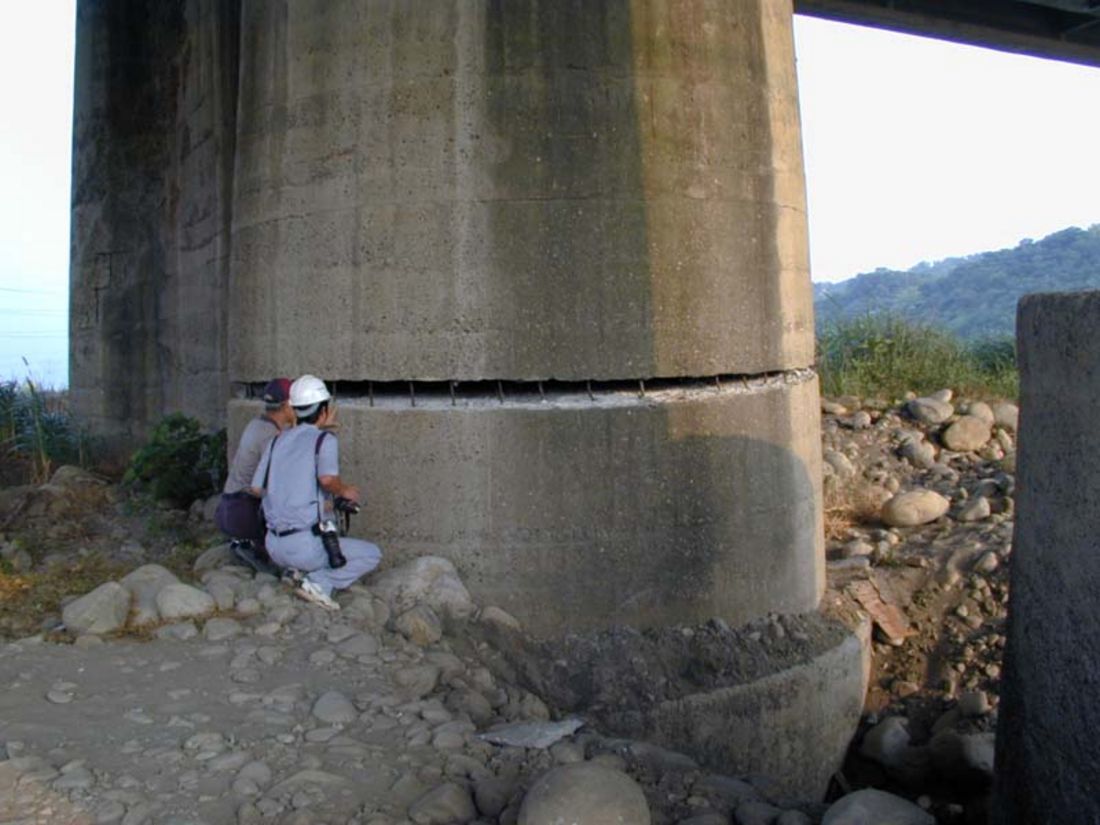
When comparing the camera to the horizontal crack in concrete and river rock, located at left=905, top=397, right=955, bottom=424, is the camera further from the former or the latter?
river rock, located at left=905, top=397, right=955, bottom=424

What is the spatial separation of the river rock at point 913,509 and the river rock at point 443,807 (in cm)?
639

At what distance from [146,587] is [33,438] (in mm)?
5679

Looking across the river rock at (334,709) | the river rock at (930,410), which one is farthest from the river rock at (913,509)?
the river rock at (334,709)

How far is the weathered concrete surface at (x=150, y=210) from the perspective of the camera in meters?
8.91

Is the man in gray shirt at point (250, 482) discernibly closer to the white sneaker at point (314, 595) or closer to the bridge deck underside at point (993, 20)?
the white sneaker at point (314, 595)

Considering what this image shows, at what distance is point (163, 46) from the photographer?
9977mm

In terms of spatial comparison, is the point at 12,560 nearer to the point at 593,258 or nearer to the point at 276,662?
the point at 276,662

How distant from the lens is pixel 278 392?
19.7ft

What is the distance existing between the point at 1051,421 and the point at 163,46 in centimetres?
850

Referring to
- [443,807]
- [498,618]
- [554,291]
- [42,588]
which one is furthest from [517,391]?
[42,588]

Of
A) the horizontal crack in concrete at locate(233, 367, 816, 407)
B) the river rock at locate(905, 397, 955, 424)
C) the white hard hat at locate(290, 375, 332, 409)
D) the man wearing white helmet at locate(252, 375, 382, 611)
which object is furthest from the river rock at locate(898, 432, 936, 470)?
the white hard hat at locate(290, 375, 332, 409)

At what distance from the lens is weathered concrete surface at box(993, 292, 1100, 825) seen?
354 cm

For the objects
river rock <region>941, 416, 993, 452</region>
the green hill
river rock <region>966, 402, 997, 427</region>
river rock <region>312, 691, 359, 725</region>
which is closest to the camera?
river rock <region>312, 691, 359, 725</region>

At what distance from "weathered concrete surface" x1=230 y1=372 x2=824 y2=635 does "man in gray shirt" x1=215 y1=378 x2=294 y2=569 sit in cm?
33
